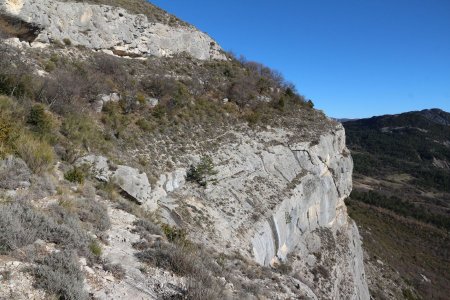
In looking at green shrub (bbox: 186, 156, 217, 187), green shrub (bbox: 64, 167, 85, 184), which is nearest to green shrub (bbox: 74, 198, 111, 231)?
green shrub (bbox: 64, 167, 85, 184)

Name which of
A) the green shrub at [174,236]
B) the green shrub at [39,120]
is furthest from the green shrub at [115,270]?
the green shrub at [39,120]

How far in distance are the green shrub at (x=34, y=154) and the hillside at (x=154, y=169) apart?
0.07 metres

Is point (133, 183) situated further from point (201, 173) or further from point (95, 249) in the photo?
point (95, 249)

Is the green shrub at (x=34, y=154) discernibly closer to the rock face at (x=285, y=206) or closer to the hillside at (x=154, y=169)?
the hillside at (x=154, y=169)

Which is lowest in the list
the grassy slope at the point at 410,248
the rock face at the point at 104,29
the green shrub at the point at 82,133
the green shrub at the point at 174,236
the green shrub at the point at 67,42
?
the grassy slope at the point at 410,248

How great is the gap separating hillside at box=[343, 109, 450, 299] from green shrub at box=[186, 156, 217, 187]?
21.8 m

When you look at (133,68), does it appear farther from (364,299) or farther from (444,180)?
(444,180)

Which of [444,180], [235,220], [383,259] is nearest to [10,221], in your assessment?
[235,220]

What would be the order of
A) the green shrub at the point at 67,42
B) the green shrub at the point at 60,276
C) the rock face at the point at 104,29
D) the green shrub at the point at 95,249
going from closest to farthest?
the green shrub at the point at 60,276 < the green shrub at the point at 95,249 < the rock face at the point at 104,29 < the green shrub at the point at 67,42

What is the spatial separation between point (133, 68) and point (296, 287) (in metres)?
18.5

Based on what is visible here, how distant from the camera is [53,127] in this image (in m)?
13.6

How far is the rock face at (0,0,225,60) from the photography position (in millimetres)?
20906

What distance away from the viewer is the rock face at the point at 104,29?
68.6ft

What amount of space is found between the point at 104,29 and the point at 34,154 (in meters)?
16.8
